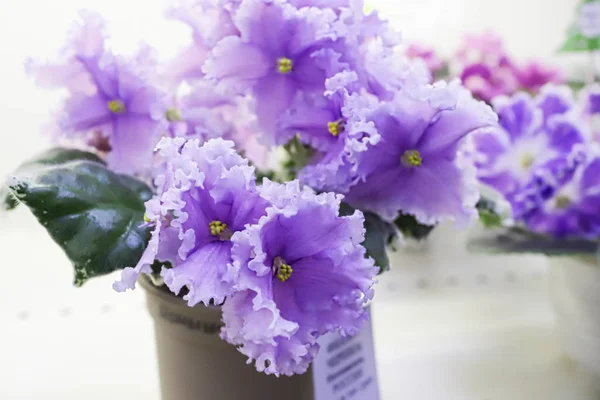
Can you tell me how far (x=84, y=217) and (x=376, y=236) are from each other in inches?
7.4

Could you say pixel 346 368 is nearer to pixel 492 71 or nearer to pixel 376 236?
pixel 376 236

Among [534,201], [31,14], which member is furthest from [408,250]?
[31,14]

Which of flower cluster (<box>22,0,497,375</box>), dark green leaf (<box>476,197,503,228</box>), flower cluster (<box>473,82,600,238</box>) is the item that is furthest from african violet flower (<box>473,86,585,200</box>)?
flower cluster (<box>22,0,497,375</box>)

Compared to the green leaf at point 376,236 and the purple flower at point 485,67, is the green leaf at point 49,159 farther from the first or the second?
the purple flower at point 485,67

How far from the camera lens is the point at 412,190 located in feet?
1.39

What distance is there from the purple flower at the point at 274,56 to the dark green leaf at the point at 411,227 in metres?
0.11

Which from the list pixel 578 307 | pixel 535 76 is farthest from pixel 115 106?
pixel 535 76

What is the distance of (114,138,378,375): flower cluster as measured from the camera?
1.03 feet

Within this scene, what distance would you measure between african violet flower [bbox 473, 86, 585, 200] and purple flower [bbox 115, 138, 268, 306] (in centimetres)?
38

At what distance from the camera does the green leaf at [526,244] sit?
2.08ft

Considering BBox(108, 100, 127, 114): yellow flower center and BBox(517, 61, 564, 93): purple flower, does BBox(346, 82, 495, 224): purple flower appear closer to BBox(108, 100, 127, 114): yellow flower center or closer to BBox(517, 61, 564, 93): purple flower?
BBox(108, 100, 127, 114): yellow flower center

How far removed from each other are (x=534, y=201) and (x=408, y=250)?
0.46m

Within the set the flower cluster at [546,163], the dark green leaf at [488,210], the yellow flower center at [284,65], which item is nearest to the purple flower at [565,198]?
the flower cluster at [546,163]

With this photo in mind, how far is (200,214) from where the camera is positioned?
1.09ft
